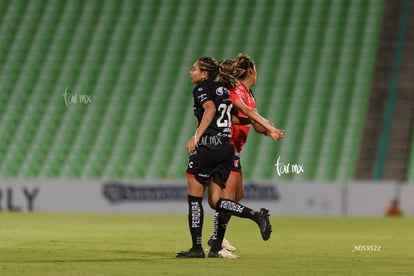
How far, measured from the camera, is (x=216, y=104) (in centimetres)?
1009

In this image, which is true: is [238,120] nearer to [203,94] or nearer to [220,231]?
[203,94]

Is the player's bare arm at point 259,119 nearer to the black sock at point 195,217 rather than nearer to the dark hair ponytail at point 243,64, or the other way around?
the dark hair ponytail at point 243,64

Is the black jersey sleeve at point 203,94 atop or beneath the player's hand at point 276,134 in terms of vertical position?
atop

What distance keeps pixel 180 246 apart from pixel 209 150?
2.36m

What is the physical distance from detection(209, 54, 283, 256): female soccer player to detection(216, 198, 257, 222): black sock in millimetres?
451

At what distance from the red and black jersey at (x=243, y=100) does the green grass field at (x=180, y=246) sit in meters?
1.21

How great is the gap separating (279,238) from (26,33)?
630 inches

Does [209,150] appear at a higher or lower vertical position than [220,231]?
higher

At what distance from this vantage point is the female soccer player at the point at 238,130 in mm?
10523

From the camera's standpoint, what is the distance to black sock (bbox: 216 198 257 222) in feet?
32.7

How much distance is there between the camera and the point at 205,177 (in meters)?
10.2

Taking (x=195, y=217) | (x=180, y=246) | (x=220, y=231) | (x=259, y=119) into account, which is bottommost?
(x=180, y=246)

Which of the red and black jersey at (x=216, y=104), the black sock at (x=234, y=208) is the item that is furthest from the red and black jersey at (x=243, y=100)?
the black sock at (x=234, y=208)

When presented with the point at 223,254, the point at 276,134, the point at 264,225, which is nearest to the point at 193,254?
the point at 223,254
